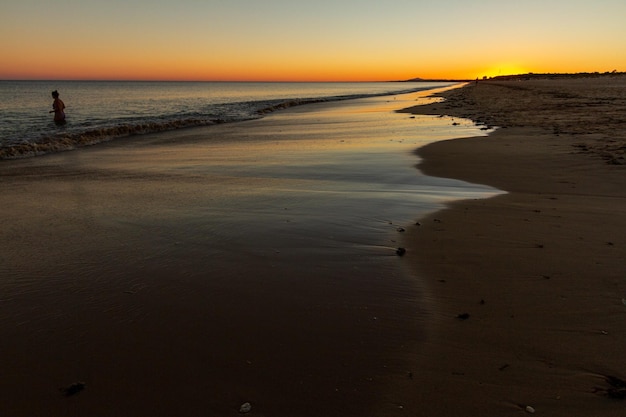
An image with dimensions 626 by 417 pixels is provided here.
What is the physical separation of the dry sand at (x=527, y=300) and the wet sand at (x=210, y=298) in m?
0.29

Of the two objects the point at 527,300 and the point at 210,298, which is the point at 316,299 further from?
the point at 527,300

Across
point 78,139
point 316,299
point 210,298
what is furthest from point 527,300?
point 78,139

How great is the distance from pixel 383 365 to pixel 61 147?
16504 millimetres

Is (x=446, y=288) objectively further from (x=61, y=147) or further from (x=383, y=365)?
(x=61, y=147)

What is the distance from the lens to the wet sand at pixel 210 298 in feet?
8.93

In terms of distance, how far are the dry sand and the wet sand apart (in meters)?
0.29

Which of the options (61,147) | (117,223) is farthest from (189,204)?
(61,147)

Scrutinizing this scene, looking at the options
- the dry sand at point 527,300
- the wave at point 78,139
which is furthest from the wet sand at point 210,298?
the wave at point 78,139

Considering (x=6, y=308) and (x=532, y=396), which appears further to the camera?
(x=6, y=308)

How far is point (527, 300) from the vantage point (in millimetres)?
3762

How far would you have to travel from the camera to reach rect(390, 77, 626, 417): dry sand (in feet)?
8.61

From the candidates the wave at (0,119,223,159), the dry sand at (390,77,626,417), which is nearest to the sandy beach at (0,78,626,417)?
the dry sand at (390,77,626,417)

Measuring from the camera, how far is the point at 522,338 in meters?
3.19

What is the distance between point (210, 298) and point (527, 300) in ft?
9.22
